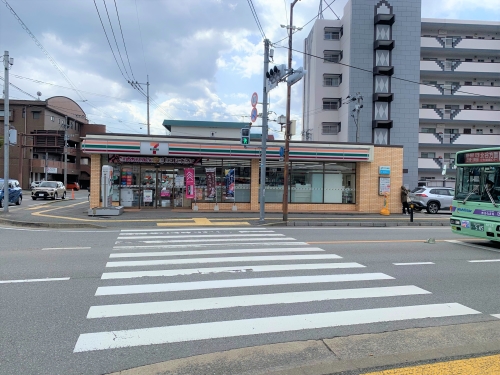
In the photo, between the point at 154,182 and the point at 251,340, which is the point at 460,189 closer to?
the point at 251,340

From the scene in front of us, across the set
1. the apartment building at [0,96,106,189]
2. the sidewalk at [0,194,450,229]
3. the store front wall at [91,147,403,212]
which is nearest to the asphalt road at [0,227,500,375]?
the sidewalk at [0,194,450,229]

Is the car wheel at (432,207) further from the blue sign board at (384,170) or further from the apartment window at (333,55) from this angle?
the apartment window at (333,55)

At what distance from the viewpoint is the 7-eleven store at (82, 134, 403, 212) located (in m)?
19.6

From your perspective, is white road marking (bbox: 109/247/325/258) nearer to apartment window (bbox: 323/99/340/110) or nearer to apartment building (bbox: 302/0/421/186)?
apartment building (bbox: 302/0/421/186)

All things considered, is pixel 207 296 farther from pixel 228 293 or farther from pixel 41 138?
pixel 41 138

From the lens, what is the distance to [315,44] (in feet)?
150

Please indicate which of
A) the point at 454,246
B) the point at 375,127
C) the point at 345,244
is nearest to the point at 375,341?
the point at 345,244

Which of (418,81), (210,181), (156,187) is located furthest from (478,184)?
(418,81)

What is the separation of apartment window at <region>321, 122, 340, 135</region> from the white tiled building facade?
75 centimetres

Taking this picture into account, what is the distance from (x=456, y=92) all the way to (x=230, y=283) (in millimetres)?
44577

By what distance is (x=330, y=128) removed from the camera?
45781 mm

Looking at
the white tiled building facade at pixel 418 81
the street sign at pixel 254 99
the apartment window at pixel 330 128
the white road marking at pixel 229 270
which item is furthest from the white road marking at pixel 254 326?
the apartment window at pixel 330 128

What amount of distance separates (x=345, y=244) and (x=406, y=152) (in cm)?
3394

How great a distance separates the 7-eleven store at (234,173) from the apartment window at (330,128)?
927 inches
